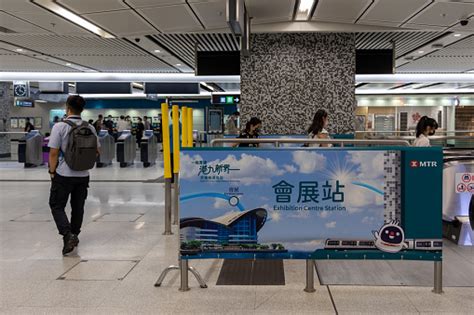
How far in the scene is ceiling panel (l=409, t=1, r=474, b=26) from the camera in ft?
20.2

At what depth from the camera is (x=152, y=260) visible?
14.7 ft

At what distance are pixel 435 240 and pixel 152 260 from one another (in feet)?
8.08

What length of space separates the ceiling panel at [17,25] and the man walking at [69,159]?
3058 millimetres

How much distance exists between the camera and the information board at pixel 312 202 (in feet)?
11.3

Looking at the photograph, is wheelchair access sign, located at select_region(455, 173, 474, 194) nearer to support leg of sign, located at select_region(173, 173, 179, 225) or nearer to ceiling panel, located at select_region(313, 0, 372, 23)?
ceiling panel, located at select_region(313, 0, 372, 23)

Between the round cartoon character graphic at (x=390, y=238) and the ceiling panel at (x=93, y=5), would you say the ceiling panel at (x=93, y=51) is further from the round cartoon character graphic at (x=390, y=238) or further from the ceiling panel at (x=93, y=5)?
the round cartoon character graphic at (x=390, y=238)

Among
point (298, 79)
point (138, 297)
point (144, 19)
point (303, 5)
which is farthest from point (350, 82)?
point (138, 297)

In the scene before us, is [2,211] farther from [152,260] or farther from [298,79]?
[298,79]

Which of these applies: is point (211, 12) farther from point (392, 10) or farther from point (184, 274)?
point (184, 274)

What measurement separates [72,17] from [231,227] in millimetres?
4961

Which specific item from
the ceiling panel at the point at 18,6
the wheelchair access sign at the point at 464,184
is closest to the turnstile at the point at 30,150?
the ceiling panel at the point at 18,6

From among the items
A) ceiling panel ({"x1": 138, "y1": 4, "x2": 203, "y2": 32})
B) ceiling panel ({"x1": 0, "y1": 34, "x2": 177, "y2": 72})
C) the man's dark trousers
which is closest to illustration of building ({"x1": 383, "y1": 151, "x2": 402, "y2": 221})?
the man's dark trousers

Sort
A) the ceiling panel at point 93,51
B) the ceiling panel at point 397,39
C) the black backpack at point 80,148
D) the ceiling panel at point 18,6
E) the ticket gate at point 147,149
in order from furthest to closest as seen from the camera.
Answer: the ticket gate at point 147,149
the ceiling panel at point 93,51
the ceiling panel at point 397,39
the ceiling panel at point 18,6
the black backpack at point 80,148

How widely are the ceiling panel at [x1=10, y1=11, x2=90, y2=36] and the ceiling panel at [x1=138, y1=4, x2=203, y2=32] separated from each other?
1.30 m
